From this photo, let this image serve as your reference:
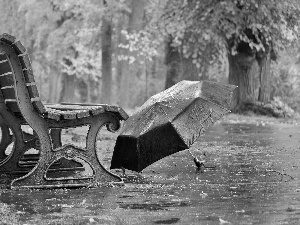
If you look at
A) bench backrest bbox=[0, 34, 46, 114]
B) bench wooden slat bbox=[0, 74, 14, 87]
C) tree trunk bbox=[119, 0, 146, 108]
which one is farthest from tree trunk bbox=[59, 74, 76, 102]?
bench backrest bbox=[0, 34, 46, 114]

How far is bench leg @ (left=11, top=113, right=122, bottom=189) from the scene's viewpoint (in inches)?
298

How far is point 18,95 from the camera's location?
7.50 meters

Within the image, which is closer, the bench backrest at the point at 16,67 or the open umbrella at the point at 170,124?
the bench backrest at the point at 16,67

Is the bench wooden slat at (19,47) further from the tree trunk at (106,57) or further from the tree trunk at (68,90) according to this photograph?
the tree trunk at (68,90)

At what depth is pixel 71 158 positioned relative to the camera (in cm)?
780

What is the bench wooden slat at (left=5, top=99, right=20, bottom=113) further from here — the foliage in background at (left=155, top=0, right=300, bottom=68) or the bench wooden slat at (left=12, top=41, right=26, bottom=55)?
the foliage in background at (left=155, top=0, right=300, bottom=68)

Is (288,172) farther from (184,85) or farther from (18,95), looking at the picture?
(18,95)

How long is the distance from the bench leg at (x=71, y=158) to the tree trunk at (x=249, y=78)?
1582 centimetres

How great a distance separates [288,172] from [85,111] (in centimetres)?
240

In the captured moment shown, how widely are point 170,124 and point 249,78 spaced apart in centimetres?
1602

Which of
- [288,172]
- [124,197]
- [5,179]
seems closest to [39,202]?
[124,197]

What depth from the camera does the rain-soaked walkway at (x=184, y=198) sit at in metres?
5.78

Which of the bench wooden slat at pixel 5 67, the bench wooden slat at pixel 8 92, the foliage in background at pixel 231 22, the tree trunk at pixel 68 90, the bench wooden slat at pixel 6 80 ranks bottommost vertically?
the tree trunk at pixel 68 90

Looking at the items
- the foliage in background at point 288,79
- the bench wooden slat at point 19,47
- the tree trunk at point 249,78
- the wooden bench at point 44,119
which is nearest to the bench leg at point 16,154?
the wooden bench at point 44,119
